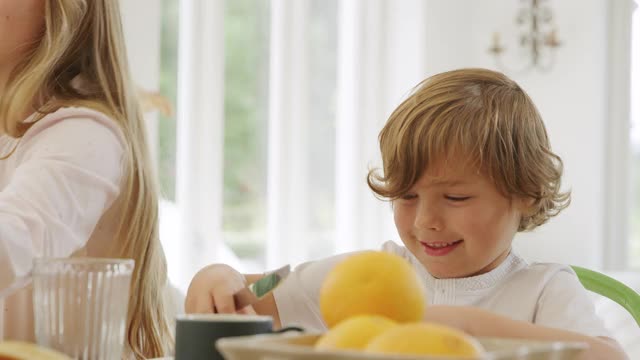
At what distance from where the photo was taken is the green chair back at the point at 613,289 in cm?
147

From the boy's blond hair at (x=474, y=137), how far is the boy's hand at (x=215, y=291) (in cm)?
30

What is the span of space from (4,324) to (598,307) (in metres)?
1.00

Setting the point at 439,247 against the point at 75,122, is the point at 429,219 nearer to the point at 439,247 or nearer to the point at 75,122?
the point at 439,247

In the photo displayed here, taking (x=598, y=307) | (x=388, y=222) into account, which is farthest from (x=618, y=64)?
(x=598, y=307)

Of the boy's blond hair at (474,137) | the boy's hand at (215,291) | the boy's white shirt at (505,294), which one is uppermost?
the boy's blond hair at (474,137)

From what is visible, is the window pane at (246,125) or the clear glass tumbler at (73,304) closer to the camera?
the clear glass tumbler at (73,304)

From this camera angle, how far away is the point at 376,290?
2.31ft

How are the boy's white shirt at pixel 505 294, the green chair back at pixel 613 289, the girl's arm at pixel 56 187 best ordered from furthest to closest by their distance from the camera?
the green chair back at pixel 613 289
the boy's white shirt at pixel 505 294
the girl's arm at pixel 56 187

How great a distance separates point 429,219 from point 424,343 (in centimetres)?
72

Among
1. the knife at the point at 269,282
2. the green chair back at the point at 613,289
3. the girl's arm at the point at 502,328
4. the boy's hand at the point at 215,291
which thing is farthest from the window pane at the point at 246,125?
the knife at the point at 269,282

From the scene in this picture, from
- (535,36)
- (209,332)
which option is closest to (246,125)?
(535,36)

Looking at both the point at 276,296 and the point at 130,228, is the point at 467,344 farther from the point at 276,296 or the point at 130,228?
the point at 130,228

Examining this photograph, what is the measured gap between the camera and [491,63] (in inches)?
189

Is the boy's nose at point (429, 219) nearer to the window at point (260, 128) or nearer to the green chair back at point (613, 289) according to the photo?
the green chair back at point (613, 289)
